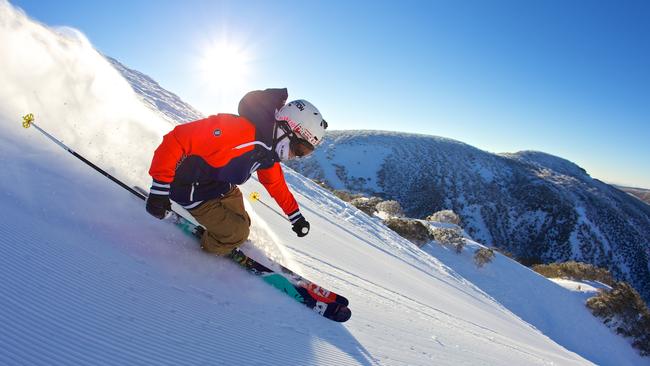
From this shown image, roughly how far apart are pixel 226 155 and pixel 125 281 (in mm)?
1507

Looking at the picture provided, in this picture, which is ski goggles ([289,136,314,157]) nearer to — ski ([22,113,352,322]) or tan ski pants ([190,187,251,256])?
tan ski pants ([190,187,251,256])

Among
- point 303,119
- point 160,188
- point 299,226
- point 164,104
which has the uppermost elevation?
point 164,104

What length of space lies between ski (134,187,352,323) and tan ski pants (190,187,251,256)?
0.68ft

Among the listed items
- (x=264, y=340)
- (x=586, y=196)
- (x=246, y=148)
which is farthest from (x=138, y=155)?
(x=586, y=196)

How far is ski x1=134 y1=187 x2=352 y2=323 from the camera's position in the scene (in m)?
4.60

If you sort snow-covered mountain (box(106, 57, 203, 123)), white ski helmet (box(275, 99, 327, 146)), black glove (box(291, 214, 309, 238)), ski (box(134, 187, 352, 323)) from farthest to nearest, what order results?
snow-covered mountain (box(106, 57, 203, 123)) → black glove (box(291, 214, 309, 238)) → ski (box(134, 187, 352, 323)) → white ski helmet (box(275, 99, 327, 146))

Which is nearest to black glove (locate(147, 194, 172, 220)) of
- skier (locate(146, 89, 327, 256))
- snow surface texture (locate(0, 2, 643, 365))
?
skier (locate(146, 89, 327, 256))

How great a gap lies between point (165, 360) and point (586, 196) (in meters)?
111

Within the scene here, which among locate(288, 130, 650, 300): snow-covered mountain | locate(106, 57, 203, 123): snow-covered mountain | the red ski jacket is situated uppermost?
locate(288, 130, 650, 300): snow-covered mountain

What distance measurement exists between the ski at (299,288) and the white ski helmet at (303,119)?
5.56 feet

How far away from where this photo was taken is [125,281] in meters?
3.24

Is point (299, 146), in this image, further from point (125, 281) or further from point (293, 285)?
point (125, 281)

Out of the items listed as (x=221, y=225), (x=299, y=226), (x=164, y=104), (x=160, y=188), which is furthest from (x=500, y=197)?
(x=160, y=188)

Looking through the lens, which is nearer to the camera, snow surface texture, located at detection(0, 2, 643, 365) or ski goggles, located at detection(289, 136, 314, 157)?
snow surface texture, located at detection(0, 2, 643, 365)
